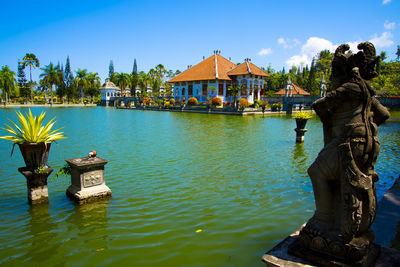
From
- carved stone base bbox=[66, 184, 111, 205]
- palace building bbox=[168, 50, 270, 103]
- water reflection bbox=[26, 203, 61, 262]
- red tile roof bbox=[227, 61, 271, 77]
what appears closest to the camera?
water reflection bbox=[26, 203, 61, 262]

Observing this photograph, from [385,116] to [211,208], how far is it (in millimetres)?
3280

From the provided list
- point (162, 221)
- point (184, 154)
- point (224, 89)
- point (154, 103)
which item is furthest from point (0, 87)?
point (162, 221)

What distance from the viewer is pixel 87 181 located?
523cm

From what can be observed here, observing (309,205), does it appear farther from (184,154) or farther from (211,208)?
(184,154)

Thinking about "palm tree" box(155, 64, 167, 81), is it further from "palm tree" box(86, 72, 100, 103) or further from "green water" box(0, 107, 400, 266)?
"green water" box(0, 107, 400, 266)

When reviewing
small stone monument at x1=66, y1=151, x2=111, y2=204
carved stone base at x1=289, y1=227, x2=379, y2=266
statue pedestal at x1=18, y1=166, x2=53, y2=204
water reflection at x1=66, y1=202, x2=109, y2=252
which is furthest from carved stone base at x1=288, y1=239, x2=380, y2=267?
statue pedestal at x1=18, y1=166, x2=53, y2=204

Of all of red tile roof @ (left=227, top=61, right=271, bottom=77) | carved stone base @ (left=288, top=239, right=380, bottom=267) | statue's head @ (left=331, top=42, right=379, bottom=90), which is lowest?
carved stone base @ (left=288, top=239, right=380, bottom=267)

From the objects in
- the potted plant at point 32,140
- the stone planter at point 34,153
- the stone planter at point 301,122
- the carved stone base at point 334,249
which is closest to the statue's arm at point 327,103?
the carved stone base at point 334,249

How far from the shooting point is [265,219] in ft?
14.9

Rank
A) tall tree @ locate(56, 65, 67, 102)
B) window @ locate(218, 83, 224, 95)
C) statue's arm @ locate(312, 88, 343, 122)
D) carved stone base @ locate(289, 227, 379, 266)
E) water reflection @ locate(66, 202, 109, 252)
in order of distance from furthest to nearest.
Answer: tall tree @ locate(56, 65, 67, 102)
window @ locate(218, 83, 224, 95)
water reflection @ locate(66, 202, 109, 252)
statue's arm @ locate(312, 88, 343, 122)
carved stone base @ locate(289, 227, 379, 266)

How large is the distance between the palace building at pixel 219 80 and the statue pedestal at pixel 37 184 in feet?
127

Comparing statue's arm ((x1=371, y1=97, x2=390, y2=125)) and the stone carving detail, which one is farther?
the stone carving detail

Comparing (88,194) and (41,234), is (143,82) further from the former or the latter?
(41,234)

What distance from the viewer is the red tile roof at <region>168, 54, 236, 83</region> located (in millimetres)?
44812
